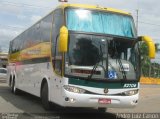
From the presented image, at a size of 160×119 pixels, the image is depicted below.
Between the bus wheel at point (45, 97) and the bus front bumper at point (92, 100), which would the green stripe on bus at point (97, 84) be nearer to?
the bus front bumper at point (92, 100)

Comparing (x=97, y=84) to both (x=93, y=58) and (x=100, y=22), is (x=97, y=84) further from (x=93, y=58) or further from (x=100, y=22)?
(x=100, y=22)

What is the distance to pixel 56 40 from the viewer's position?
49.6ft

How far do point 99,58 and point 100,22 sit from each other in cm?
137

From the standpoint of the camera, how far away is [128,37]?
1457cm

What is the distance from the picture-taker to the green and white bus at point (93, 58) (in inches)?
535

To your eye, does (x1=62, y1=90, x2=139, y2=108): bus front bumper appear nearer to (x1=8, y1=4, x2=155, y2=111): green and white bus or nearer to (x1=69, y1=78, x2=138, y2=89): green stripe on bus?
(x1=8, y1=4, x2=155, y2=111): green and white bus

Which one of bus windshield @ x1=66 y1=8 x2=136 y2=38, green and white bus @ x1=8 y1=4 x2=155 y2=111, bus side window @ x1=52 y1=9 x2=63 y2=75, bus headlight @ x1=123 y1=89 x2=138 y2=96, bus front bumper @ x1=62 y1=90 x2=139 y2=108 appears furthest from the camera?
bus side window @ x1=52 y1=9 x2=63 y2=75

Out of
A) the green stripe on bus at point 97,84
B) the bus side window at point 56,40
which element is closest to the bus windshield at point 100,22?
the bus side window at point 56,40

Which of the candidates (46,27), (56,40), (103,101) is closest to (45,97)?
(56,40)

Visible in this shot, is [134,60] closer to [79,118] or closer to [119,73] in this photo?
[119,73]

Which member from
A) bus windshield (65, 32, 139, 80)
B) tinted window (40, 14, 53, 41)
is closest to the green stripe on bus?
bus windshield (65, 32, 139, 80)

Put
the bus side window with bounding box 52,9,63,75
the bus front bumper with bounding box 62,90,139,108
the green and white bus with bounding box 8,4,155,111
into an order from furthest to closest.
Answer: the bus side window with bounding box 52,9,63,75, the green and white bus with bounding box 8,4,155,111, the bus front bumper with bounding box 62,90,139,108

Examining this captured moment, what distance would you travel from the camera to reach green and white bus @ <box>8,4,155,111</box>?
13602 millimetres

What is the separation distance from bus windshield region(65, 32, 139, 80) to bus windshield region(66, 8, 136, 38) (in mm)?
276
